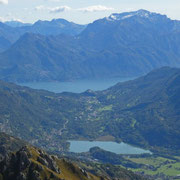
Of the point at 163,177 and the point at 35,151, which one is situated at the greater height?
the point at 35,151

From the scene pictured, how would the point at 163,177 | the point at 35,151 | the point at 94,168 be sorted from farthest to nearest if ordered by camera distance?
1. the point at 163,177
2. the point at 94,168
3. the point at 35,151

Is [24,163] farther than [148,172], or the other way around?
[148,172]

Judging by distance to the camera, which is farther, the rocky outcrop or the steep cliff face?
the steep cliff face

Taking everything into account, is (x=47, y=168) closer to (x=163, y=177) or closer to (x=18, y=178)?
(x=18, y=178)

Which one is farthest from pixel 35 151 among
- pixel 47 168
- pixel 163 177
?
pixel 163 177

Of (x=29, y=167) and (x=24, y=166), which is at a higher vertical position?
(x=24, y=166)

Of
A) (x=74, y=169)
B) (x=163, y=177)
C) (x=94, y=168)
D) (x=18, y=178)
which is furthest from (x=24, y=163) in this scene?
(x=163, y=177)

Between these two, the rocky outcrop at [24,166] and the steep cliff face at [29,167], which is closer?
the rocky outcrop at [24,166]

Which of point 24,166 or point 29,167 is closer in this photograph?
point 29,167

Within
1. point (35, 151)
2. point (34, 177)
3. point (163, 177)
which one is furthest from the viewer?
point (163, 177)

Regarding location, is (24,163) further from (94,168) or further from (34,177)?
(94,168)
